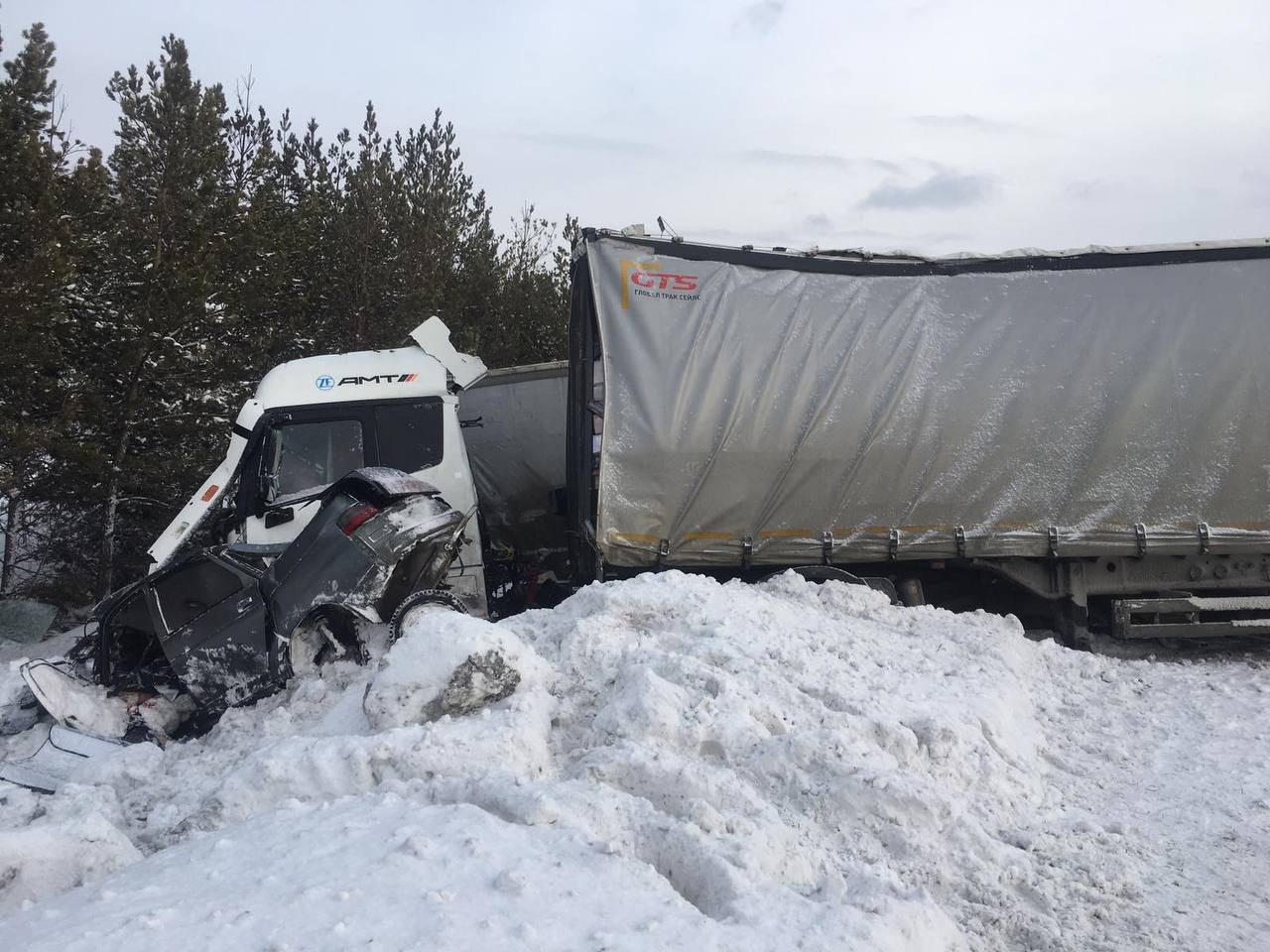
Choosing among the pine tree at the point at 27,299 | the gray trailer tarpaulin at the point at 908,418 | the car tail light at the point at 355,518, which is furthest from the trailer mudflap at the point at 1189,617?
the pine tree at the point at 27,299

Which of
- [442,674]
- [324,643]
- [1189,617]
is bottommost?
[1189,617]

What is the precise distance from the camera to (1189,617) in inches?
317

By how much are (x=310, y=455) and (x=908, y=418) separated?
488 centimetres

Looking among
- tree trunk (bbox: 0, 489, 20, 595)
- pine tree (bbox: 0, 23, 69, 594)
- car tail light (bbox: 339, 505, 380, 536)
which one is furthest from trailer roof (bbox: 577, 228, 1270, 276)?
tree trunk (bbox: 0, 489, 20, 595)

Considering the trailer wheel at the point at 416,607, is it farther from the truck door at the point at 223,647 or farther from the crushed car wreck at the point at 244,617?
the truck door at the point at 223,647

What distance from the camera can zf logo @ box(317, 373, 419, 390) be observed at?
8.40 metres

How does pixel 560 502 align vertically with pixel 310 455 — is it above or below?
below

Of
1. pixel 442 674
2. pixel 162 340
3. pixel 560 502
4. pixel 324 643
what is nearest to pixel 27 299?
pixel 162 340

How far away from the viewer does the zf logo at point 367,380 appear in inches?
331

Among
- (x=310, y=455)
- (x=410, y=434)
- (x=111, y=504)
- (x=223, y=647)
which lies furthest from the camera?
(x=111, y=504)

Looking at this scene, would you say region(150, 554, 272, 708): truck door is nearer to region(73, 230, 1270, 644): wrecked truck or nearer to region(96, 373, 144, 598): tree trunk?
region(73, 230, 1270, 644): wrecked truck

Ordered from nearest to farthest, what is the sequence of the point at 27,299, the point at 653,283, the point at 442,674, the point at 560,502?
the point at 442,674, the point at 653,283, the point at 560,502, the point at 27,299

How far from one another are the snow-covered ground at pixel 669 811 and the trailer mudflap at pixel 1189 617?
1.45 metres

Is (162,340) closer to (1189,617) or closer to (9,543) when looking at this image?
(9,543)
